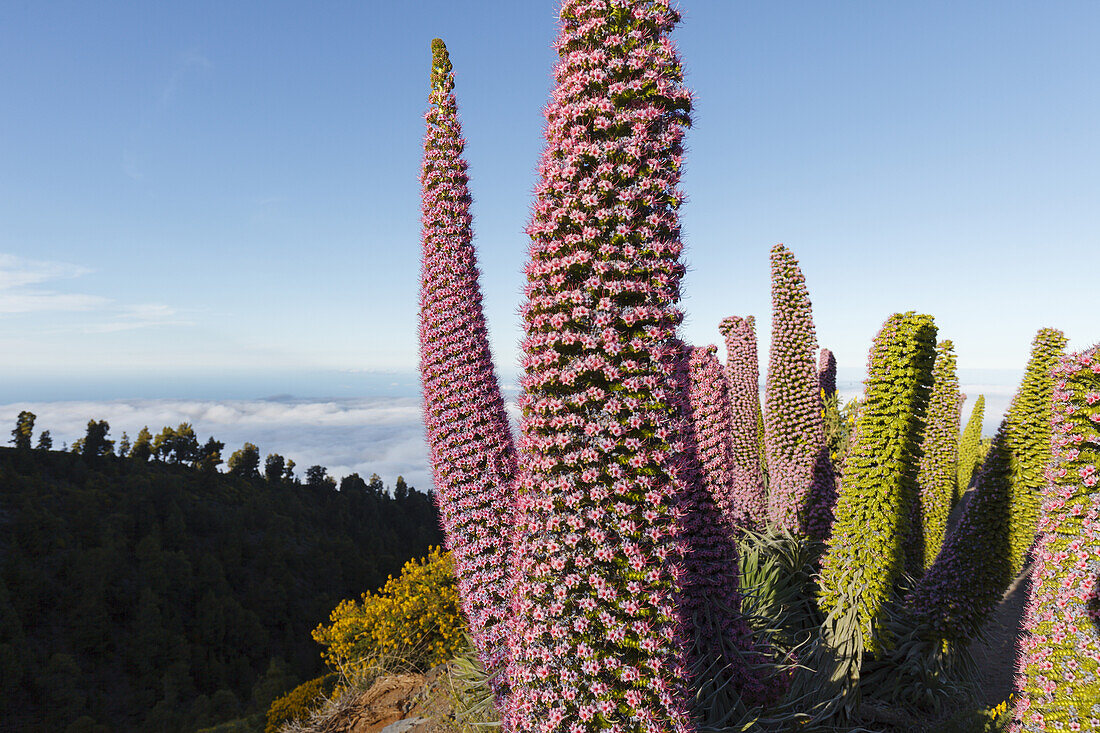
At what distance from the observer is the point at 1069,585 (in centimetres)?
445

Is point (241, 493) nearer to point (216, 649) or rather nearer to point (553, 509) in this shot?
point (216, 649)

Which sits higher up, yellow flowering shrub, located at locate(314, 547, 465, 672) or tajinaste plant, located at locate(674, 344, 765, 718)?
tajinaste plant, located at locate(674, 344, 765, 718)

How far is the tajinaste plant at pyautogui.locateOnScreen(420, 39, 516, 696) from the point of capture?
6.05 metres

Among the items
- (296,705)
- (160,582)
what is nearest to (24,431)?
(160,582)

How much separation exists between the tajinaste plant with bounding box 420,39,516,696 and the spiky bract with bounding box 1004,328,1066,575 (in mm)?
7508

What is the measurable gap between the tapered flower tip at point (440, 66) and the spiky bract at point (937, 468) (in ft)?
34.6

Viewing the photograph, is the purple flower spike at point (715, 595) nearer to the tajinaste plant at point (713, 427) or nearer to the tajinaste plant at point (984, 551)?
the tajinaste plant at point (713, 427)

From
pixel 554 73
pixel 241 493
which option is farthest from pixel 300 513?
pixel 554 73

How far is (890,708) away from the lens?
7.63 meters

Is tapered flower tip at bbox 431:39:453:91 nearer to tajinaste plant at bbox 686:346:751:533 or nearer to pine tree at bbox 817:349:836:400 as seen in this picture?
tajinaste plant at bbox 686:346:751:533

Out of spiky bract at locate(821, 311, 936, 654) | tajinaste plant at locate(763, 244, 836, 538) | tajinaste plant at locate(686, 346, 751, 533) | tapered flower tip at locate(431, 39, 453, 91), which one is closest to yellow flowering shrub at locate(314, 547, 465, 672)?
tajinaste plant at locate(686, 346, 751, 533)

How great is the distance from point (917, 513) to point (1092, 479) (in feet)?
23.9

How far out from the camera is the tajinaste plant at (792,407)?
34.7 ft

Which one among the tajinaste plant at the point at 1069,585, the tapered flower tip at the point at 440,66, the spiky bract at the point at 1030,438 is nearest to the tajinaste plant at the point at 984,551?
the spiky bract at the point at 1030,438
